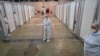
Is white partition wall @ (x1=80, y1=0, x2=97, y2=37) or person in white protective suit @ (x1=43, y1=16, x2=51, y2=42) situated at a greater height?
white partition wall @ (x1=80, y1=0, x2=97, y2=37)

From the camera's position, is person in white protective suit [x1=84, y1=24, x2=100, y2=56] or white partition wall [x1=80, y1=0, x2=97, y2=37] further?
white partition wall [x1=80, y1=0, x2=97, y2=37]

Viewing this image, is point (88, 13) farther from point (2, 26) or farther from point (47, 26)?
point (2, 26)

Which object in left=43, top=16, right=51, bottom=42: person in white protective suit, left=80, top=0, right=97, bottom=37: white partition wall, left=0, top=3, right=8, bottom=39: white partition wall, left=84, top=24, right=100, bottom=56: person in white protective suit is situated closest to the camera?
left=84, top=24, right=100, bottom=56: person in white protective suit

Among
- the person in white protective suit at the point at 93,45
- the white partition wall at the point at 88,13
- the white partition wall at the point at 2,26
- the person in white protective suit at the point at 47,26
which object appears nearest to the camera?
the person in white protective suit at the point at 93,45

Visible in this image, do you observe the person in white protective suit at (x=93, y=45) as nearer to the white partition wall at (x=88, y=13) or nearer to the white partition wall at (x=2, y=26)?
the white partition wall at (x=88, y=13)

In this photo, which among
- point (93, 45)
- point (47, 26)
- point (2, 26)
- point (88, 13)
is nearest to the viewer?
point (93, 45)

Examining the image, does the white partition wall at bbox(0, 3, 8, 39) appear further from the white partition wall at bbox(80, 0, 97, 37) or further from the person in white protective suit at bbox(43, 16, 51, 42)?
the white partition wall at bbox(80, 0, 97, 37)

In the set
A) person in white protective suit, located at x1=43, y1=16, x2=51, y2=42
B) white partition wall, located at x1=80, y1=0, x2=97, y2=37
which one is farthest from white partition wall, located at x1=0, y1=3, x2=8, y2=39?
white partition wall, located at x1=80, y1=0, x2=97, y2=37

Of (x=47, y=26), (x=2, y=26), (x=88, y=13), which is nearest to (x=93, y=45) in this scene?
(x=88, y=13)

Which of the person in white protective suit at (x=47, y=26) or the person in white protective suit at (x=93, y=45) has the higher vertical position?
the person in white protective suit at (x=93, y=45)

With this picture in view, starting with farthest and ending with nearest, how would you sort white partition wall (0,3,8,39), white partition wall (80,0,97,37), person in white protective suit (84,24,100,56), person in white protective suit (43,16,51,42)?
white partition wall (0,3,8,39) → person in white protective suit (43,16,51,42) → white partition wall (80,0,97,37) → person in white protective suit (84,24,100,56)

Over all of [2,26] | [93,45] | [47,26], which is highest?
[93,45]

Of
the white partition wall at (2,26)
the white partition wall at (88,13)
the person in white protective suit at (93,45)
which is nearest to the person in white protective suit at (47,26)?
the white partition wall at (88,13)

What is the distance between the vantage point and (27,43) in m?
5.39
